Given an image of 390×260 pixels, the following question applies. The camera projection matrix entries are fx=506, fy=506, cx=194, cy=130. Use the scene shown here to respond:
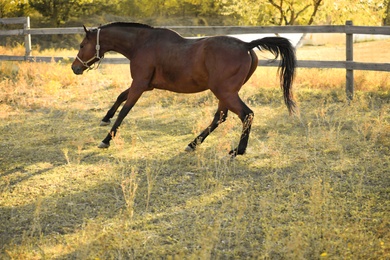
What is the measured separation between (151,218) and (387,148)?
3633mm

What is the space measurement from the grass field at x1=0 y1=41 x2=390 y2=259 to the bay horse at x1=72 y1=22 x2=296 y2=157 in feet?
1.35

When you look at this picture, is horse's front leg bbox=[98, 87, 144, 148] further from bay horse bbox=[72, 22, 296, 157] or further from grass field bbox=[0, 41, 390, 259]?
grass field bbox=[0, 41, 390, 259]

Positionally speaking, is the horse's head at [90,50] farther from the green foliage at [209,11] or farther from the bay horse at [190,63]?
the green foliage at [209,11]

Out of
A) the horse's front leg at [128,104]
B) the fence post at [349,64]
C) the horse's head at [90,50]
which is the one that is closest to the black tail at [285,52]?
the horse's front leg at [128,104]

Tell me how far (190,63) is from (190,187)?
1.97 meters

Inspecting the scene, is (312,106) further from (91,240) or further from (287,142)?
(91,240)

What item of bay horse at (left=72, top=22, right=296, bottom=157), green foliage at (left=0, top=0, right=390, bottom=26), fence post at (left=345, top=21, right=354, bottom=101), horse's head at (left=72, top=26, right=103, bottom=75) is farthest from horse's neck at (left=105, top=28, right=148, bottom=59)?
green foliage at (left=0, top=0, right=390, bottom=26)

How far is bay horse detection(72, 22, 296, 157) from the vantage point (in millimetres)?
6414

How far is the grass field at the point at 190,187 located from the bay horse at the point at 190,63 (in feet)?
1.35

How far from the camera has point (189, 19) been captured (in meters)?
31.8

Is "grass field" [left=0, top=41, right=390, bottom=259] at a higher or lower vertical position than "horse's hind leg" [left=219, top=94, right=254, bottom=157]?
lower

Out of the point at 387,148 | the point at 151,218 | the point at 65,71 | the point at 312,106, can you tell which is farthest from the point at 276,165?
the point at 65,71

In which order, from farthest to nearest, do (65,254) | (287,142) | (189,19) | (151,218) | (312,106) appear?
(189,19) → (312,106) → (287,142) → (151,218) → (65,254)

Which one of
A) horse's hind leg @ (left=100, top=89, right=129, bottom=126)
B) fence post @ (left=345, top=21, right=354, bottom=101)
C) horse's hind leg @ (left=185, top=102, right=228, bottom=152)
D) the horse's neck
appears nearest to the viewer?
horse's hind leg @ (left=185, top=102, right=228, bottom=152)
